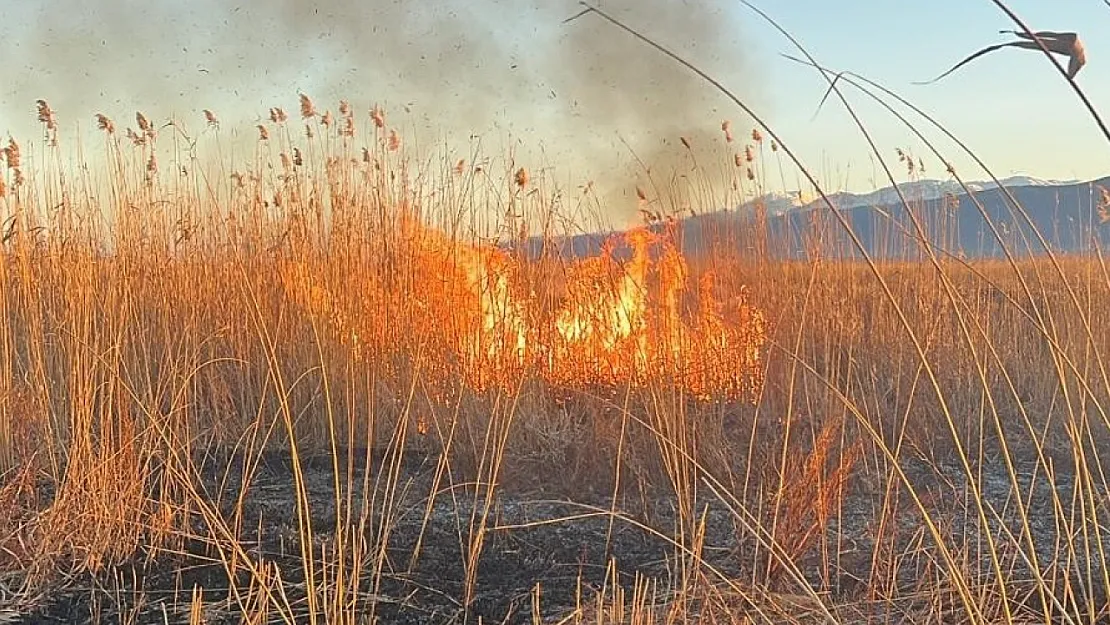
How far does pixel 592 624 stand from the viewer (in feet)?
5.73

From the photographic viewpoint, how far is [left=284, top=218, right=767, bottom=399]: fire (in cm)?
319

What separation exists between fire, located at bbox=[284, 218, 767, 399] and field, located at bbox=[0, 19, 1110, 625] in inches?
0.5

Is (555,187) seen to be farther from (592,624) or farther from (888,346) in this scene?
(592,624)

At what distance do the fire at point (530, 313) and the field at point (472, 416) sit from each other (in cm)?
1

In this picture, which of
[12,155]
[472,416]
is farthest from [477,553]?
[12,155]

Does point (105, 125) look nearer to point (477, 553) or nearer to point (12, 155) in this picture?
point (12, 155)

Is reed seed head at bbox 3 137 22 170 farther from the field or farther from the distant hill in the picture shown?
the distant hill

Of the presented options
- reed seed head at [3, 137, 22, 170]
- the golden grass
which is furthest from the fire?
reed seed head at [3, 137, 22, 170]

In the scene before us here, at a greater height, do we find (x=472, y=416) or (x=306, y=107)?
(x=306, y=107)

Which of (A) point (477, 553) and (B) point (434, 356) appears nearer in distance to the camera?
(A) point (477, 553)

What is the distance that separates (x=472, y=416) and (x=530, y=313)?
1.33 feet

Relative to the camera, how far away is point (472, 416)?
3057 millimetres

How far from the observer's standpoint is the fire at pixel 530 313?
10.5ft

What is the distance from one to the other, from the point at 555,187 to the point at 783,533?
157 cm
